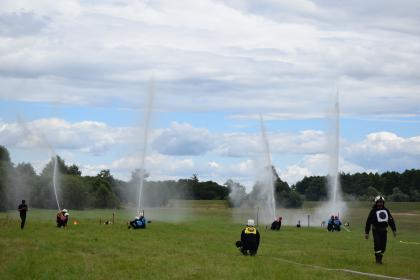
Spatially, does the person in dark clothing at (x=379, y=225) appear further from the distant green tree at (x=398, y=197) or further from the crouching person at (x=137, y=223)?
the distant green tree at (x=398, y=197)

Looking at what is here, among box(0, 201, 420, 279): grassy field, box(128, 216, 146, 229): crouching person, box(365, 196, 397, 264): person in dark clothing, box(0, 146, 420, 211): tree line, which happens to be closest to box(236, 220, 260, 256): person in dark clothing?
box(0, 201, 420, 279): grassy field

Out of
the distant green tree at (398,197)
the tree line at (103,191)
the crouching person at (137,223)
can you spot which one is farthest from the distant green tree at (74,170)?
the crouching person at (137,223)

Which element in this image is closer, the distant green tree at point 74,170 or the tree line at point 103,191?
the tree line at point 103,191

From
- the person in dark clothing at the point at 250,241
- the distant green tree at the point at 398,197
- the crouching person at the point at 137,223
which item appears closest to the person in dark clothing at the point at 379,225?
the person in dark clothing at the point at 250,241

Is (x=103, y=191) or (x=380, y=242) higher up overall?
(x=103, y=191)

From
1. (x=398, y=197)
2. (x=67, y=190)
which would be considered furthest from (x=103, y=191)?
(x=398, y=197)

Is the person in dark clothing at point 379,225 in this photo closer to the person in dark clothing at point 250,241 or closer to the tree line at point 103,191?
the person in dark clothing at point 250,241

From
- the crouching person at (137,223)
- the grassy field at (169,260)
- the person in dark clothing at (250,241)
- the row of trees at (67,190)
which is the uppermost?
the row of trees at (67,190)

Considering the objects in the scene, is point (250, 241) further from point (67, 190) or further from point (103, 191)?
point (103, 191)

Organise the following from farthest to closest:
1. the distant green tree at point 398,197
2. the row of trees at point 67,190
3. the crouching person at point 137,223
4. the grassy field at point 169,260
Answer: the distant green tree at point 398,197 < the row of trees at point 67,190 < the crouching person at point 137,223 < the grassy field at point 169,260

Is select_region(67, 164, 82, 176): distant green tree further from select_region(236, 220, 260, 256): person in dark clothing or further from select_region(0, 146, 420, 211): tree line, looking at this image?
select_region(236, 220, 260, 256): person in dark clothing

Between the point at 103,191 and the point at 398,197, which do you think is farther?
the point at 398,197

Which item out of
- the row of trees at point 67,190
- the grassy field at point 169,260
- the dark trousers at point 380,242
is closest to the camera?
the grassy field at point 169,260

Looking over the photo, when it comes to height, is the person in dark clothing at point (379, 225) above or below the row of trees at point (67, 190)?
below
